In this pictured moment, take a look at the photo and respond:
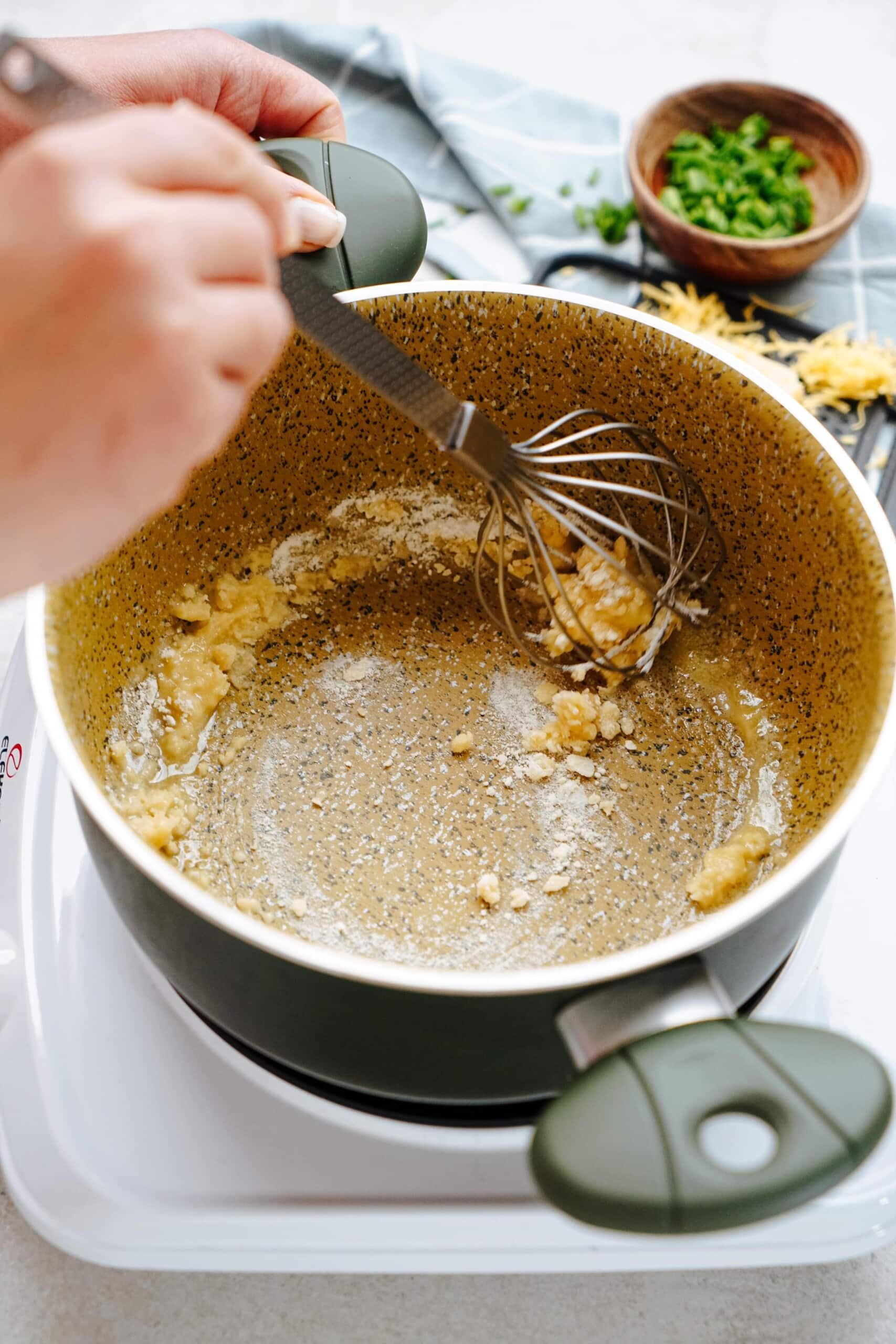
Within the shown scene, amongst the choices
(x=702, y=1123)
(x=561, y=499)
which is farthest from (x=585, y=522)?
(x=702, y=1123)

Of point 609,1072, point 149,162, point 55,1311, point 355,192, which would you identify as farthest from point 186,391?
point 55,1311

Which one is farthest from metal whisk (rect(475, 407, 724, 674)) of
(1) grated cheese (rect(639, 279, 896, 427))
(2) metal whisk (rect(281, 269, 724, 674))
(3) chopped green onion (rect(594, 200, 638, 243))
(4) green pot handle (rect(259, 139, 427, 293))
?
(3) chopped green onion (rect(594, 200, 638, 243))

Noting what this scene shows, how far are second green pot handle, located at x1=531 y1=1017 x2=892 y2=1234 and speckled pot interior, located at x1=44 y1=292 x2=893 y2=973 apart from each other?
6.6 inches

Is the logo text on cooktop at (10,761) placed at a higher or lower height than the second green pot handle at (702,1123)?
lower

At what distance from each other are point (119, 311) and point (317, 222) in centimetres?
29

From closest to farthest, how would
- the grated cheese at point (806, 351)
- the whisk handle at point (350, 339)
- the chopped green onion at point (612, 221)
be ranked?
the whisk handle at point (350, 339), the grated cheese at point (806, 351), the chopped green onion at point (612, 221)

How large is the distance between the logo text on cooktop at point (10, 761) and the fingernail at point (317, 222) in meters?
0.30

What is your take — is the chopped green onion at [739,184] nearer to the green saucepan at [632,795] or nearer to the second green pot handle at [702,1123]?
the green saucepan at [632,795]

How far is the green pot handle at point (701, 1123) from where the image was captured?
33 centimetres

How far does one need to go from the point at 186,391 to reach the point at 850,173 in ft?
2.90

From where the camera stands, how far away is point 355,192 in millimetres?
592

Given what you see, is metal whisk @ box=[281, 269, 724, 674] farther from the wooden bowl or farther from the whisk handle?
the wooden bowl

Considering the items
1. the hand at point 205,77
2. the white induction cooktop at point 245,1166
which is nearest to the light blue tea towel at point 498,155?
the hand at point 205,77

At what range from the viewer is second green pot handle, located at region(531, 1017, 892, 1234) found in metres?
0.33
